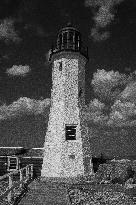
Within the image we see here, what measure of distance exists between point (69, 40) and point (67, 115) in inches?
260

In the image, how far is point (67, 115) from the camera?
69.3ft

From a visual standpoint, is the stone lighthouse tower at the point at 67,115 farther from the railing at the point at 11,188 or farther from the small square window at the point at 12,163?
the small square window at the point at 12,163

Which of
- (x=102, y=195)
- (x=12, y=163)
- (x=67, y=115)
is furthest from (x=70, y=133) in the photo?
(x=102, y=195)

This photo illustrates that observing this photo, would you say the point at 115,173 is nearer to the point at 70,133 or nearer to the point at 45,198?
the point at 70,133

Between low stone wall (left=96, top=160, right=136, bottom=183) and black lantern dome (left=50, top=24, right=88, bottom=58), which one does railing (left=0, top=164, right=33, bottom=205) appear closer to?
low stone wall (left=96, top=160, right=136, bottom=183)

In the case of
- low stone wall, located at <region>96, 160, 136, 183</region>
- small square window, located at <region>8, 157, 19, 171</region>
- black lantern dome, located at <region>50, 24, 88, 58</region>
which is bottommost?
low stone wall, located at <region>96, 160, 136, 183</region>

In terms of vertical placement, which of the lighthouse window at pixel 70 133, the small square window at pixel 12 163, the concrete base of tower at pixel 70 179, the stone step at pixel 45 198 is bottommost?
the stone step at pixel 45 198

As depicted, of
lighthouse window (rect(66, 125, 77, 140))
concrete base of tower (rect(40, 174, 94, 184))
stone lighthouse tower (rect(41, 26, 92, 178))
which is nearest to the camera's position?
concrete base of tower (rect(40, 174, 94, 184))

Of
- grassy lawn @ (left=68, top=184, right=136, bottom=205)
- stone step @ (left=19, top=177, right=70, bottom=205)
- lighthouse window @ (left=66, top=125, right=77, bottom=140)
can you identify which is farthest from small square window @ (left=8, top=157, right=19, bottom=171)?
stone step @ (left=19, top=177, right=70, bottom=205)

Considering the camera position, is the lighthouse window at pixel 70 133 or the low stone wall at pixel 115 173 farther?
the lighthouse window at pixel 70 133

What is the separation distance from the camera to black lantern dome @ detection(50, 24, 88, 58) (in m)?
22.6

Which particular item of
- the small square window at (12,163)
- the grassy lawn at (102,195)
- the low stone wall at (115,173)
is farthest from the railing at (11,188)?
the low stone wall at (115,173)

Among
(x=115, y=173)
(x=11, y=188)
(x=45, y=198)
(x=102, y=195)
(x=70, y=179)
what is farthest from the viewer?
(x=115, y=173)

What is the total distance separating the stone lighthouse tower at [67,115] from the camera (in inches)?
802
